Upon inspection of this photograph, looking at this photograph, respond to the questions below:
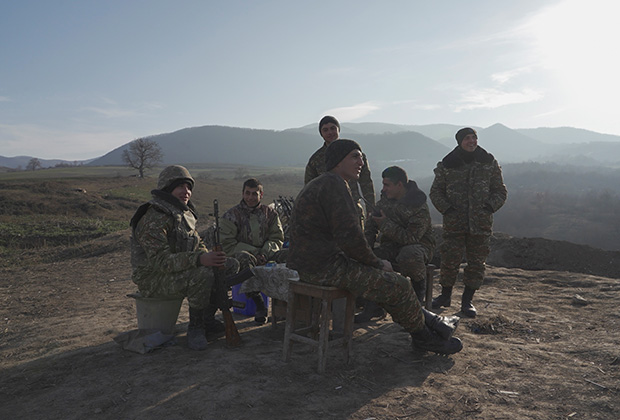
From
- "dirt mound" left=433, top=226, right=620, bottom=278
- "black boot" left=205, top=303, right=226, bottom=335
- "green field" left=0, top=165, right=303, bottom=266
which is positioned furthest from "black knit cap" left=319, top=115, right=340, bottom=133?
"green field" left=0, top=165, right=303, bottom=266

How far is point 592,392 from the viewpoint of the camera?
12.4ft

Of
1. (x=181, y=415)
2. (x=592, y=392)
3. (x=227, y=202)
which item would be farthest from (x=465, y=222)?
(x=227, y=202)

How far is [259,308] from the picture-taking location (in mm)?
6301

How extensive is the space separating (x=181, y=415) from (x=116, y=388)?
36.6 inches

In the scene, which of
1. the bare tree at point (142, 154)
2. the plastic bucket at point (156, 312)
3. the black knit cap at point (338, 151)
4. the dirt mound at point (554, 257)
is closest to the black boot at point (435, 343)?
the black knit cap at point (338, 151)

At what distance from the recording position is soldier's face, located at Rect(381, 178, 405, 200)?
→ 6164 mm

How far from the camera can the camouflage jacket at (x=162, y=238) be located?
4812mm

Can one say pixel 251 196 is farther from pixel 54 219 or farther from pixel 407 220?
pixel 54 219

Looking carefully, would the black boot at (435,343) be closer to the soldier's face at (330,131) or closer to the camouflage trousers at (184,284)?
the camouflage trousers at (184,284)

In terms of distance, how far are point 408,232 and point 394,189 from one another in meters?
0.65

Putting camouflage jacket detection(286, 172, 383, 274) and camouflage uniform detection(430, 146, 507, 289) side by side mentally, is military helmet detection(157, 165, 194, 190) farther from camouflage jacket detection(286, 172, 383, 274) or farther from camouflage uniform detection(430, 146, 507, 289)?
camouflage uniform detection(430, 146, 507, 289)

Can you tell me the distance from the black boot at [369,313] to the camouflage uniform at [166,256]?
2.18m

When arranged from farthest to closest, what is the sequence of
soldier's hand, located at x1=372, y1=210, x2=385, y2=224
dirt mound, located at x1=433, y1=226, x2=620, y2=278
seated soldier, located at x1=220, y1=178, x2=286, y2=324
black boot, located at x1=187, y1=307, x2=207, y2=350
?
dirt mound, located at x1=433, y1=226, x2=620, y2=278
seated soldier, located at x1=220, y1=178, x2=286, y2=324
soldier's hand, located at x1=372, y1=210, x2=385, y2=224
black boot, located at x1=187, y1=307, x2=207, y2=350

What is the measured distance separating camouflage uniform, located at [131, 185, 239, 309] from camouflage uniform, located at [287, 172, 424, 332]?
1.27 metres
